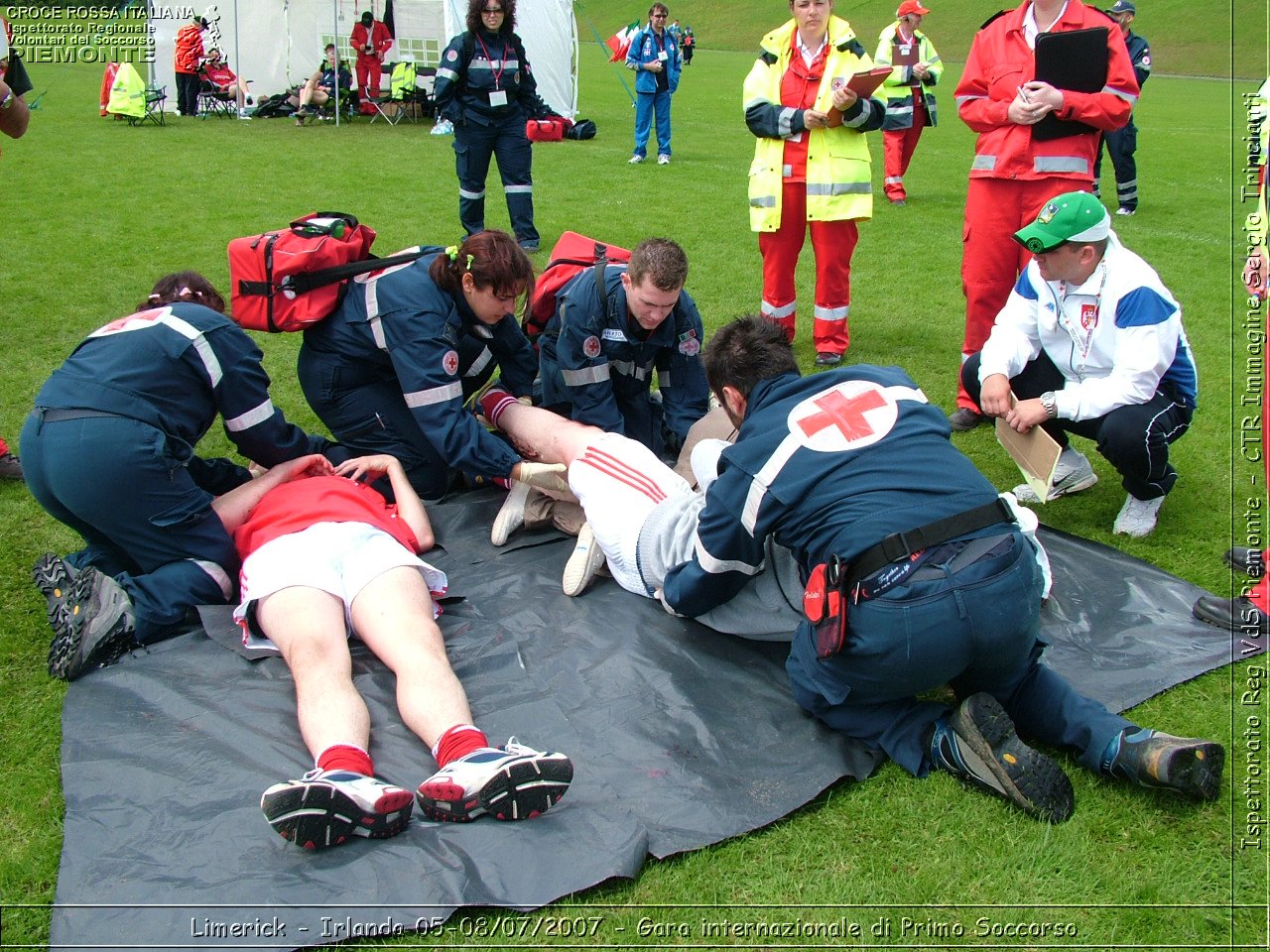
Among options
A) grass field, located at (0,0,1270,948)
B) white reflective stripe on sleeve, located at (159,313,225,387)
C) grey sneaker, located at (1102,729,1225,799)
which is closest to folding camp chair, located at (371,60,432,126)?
grass field, located at (0,0,1270,948)

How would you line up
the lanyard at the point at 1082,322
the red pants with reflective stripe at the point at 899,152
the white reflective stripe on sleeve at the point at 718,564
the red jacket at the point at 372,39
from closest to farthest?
the white reflective stripe on sleeve at the point at 718,564, the lanyard at the point at 1082,322, the red pants with reflective stripe at the point at 899,152, the red jacket at the point at 372,39

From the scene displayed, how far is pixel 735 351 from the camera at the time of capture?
3.33 meters

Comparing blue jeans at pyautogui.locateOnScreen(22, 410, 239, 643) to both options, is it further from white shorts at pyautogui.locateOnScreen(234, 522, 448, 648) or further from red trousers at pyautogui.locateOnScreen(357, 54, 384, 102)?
red trousers at pyautogui.locateOnScreen(357, 54, 384, 102)

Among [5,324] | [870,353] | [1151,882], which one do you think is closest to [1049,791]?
[1151,882]

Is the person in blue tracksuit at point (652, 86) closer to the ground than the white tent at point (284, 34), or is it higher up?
closer to the ground

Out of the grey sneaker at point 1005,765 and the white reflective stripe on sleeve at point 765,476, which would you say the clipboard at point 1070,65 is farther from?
the grey sneaker at point 1005,765

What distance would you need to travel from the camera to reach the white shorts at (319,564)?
3.45 m

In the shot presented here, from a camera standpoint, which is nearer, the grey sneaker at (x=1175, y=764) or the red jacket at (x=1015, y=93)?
the grey sneaker at (x=1175, y=764)

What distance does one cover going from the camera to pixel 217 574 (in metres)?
3.84

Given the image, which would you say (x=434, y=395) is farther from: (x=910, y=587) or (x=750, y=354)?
(x=910, y=587)

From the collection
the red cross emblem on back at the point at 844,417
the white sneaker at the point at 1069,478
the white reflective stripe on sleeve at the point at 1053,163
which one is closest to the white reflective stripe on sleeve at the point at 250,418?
the red cross emblem on back at the point at 844,417

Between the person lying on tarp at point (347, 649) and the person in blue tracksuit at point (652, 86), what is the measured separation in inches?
451

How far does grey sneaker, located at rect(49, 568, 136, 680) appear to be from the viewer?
3.54m

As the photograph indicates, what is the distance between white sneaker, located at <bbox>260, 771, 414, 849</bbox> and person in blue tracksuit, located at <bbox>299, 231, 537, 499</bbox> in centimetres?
195
